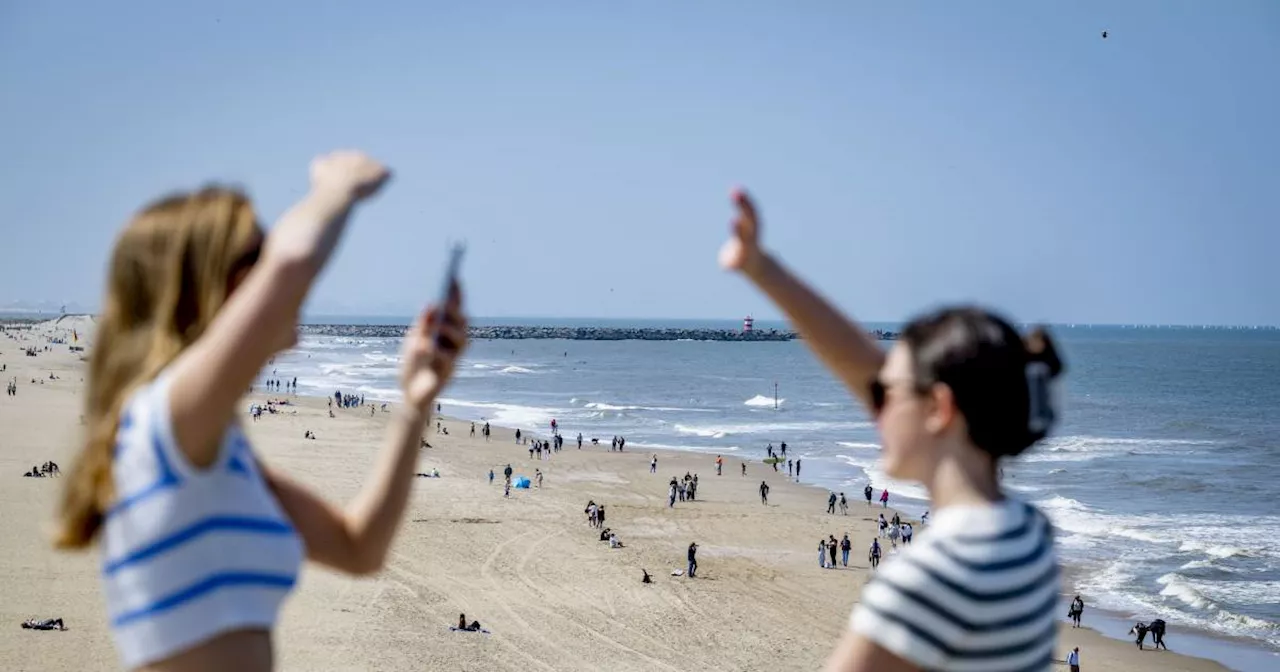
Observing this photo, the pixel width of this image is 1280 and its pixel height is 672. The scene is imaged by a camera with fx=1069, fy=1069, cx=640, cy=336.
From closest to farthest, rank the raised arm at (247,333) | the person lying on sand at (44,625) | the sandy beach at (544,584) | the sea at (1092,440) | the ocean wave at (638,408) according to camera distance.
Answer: the raised arm at (247,333) → the person lying on sand at (44,625) → the sandy beach at (544,584) → the sea at (1092,440) → the ocean wave at (638,408)

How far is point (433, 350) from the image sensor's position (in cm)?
191

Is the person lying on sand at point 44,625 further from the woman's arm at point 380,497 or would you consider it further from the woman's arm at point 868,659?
the woman's arm at point 868,659

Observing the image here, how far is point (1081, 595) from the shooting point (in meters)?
24.1

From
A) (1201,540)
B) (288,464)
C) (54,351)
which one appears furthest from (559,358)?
(1201,540)

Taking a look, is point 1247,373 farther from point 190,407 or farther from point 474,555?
point 190,407

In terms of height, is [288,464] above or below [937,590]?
below

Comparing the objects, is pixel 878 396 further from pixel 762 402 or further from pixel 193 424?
pixel 762 402

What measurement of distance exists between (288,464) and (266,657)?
127ft

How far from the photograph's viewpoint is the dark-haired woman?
1595 mm

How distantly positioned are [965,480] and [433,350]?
942mm

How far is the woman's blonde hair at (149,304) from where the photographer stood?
5.57 feet

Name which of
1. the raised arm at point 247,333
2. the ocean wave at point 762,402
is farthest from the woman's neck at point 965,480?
the ocean wave at point 762,402

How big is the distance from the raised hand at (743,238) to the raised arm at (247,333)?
0.84 m

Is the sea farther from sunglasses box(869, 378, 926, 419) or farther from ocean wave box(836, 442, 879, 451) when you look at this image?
sunglasses box(869, 378, 926, 419)
